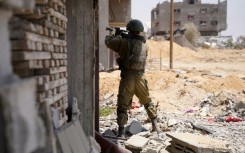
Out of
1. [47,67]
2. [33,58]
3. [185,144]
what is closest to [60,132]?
[47,67]

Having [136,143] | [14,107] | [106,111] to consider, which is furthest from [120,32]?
[14,107]

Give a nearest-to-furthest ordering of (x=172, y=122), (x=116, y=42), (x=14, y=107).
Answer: (x=14, y=107) → (x=116, y=42) → (x=172, y=122)

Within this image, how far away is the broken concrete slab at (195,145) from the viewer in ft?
17.7

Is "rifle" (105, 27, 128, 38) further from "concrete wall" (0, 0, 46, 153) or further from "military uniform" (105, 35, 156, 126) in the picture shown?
"concrete wall" (0, 0, 46, 153)

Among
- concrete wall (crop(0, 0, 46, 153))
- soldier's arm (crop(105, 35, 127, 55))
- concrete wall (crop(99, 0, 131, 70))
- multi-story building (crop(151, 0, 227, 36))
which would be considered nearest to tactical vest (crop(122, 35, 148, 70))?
soldier's arm (crop(105, 35, 127, 55))

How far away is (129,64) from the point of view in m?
6.88

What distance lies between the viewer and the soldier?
686 cm

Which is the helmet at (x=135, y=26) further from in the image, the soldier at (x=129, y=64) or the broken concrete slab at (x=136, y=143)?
the broken concrete slab at (x=136, y=143)

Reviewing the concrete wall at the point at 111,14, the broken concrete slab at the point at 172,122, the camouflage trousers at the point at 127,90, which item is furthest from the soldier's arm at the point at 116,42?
the concrete wall at the point at 111,14

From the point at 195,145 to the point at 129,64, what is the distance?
2120 millimetres

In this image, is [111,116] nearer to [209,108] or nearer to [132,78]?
[132,78]

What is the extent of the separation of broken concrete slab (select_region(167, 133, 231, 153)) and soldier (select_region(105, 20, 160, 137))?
1.25 m

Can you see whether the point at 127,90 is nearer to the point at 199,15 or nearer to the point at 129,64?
the point at 129,64

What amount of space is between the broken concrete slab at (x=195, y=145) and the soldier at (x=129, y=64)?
1.25 meters
